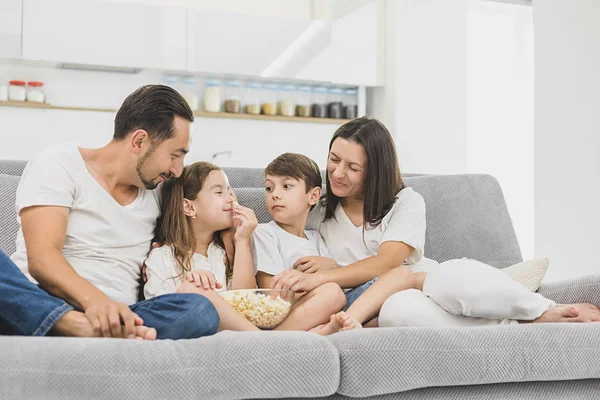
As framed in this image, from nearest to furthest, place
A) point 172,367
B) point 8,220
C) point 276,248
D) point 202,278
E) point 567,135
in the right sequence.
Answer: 1. point 172,367
2. point 202,278
3. point 8,220
4. point 276,248
5. point 567,135

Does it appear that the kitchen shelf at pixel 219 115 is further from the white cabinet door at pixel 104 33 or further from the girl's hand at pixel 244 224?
the girl's hand at pixel 244 224

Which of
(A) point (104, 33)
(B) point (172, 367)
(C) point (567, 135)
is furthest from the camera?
(A) point (104, 33)

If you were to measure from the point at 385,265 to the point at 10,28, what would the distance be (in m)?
3.40

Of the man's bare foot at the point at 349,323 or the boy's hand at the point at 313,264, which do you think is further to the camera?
the boy's hand at the point at 313,264

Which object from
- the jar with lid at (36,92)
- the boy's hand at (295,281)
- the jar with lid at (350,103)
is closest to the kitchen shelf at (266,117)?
the jar with lid at (350,103)

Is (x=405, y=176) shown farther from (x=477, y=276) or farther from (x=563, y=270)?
(x=563, y=270)

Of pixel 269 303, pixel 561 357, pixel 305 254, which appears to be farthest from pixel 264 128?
pixel 561 357

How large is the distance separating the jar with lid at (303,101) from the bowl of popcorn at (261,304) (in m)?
3.57

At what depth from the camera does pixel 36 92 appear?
181 inches

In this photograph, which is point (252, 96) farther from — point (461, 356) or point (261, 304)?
point (461, 356)

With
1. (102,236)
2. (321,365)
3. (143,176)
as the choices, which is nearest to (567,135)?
(143,176)

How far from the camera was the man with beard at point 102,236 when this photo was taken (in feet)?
4.82

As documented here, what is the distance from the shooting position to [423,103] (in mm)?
5238

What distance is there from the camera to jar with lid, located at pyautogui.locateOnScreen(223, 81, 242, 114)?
16.6ft
